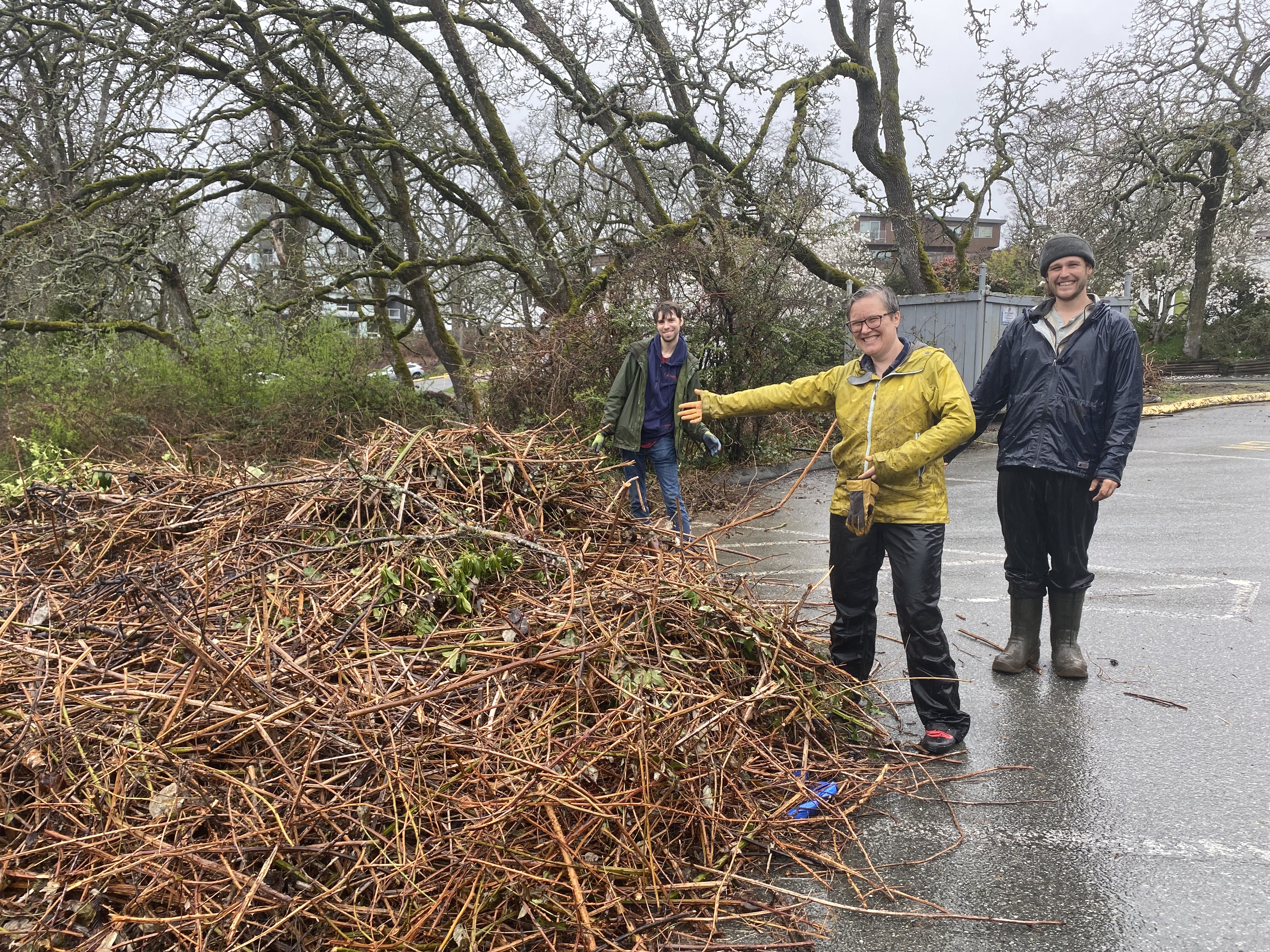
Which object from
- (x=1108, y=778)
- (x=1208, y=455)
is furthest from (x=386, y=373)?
(x=1208, y=455)

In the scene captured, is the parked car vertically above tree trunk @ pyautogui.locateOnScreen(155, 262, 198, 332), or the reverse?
tree trunk @ pyautogui.locateOnScreen(155, 262, 198, 332)

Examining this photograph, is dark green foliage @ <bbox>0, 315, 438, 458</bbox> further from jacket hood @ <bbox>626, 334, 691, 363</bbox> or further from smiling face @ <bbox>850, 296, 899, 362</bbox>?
smiling face @ <bbox>850, 296, 899, 362</bbox>

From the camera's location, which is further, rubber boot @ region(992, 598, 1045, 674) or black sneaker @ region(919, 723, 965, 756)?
rubber boot @ region(992, 598, 1045, 674)

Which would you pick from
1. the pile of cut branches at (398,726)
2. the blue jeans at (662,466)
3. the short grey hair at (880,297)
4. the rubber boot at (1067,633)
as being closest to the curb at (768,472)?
the blue jeans at (662,466)

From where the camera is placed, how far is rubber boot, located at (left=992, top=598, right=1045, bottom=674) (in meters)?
4.58

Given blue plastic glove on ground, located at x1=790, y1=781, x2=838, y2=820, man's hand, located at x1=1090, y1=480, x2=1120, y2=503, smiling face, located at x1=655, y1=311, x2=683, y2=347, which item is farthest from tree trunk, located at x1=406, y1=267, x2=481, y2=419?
blue plastic glove on ground, located at x1=790, y1=781, x2=838, y2=820

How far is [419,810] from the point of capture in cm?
249

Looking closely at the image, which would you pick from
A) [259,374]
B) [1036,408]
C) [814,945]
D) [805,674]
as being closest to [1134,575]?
[1036,408]

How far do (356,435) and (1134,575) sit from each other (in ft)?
27.7

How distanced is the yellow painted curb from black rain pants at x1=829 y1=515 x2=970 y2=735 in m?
16.4

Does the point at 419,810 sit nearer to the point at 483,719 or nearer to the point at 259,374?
the point at 483,719

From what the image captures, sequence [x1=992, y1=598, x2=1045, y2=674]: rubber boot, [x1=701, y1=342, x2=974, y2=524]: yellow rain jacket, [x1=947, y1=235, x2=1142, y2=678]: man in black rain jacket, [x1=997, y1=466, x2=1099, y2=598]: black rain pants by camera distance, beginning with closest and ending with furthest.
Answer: [x1=701, y1=342, x2=974, y2=524]: yellow rain jacket < [x1=947, y1=235, x2=1142, y2=678]: man in black rain jacket < [x1=997, y1=466, x2=1099, y2=598]: black rain pants < [x1=992, y1=598, x2=1045, y2=674]: rubber boot

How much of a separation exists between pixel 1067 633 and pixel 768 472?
650cm

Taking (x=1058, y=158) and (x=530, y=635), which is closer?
(x=530, y=635)
